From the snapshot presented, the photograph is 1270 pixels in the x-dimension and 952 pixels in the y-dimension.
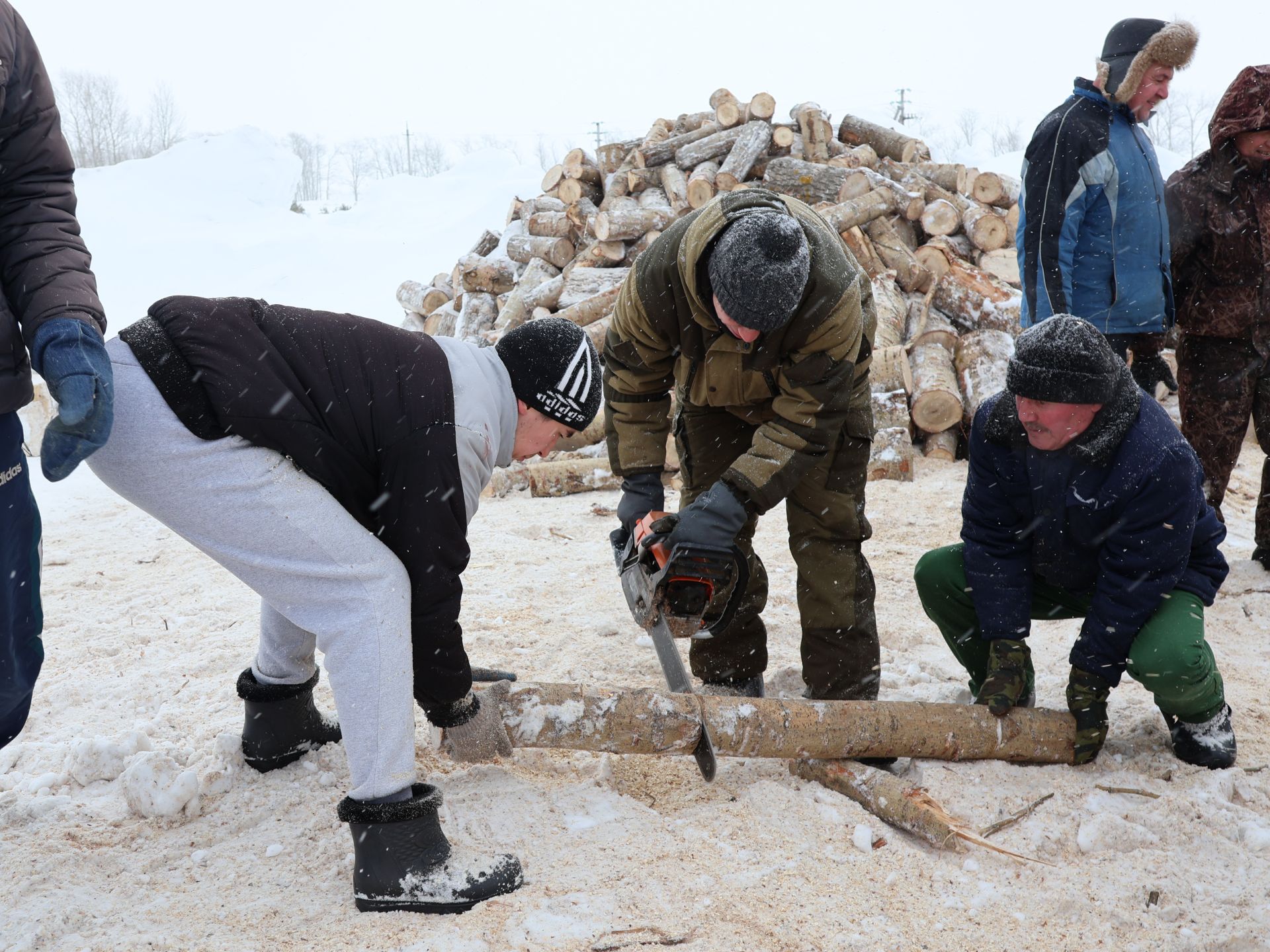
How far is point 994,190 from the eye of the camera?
8.48 m

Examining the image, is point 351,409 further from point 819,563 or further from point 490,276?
point 490,276

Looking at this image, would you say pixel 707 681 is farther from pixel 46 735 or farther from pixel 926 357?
pixel 926 357

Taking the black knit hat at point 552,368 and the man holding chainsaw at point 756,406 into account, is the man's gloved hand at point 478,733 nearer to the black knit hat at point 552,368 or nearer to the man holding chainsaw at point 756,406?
the man holding chainsaw at point 756,406

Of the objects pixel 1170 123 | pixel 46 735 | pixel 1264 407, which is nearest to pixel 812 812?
pixel 46 735

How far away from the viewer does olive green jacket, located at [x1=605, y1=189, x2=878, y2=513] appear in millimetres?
2426

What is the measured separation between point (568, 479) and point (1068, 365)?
4005mm

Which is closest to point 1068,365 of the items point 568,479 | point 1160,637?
point 1160,637

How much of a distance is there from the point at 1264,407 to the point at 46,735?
4.81 meters

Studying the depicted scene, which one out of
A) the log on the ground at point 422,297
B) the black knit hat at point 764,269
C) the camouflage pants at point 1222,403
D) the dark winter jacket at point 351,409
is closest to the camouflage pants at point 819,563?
the black knit hat at point 764,269

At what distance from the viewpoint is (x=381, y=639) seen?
6.26ft

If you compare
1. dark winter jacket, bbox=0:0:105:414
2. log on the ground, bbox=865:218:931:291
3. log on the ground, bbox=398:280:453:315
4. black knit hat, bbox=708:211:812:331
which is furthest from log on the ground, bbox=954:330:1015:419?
log on the ground, bbox=398:280:453:315

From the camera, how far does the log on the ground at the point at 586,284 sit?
7.67 meters

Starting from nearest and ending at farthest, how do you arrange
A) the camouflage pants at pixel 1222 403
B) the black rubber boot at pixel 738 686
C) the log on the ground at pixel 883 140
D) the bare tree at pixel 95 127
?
the black rubber boot at pixel 738 686 < the camouflage pants at pixel 1222 403 < the log on the ground at pixel 883 140 < the bare tree at pixel 95 127

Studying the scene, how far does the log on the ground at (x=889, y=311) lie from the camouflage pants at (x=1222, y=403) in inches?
96.2
